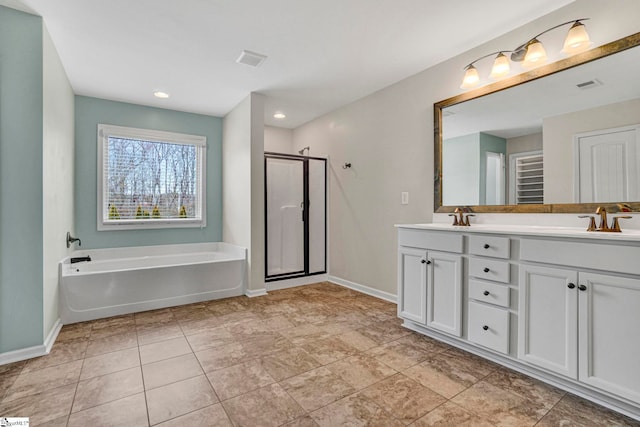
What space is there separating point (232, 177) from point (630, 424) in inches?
163

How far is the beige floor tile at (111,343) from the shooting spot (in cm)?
228

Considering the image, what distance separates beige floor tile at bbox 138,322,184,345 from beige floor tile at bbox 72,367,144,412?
0.50 m

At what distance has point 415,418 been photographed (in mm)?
1516

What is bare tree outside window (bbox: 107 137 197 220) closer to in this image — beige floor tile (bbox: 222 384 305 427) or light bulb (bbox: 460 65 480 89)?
beige floor tile (bbox: 222 384 305 427)

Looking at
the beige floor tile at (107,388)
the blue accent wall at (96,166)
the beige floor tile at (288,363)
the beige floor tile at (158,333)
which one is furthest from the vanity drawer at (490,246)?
the blue accent wall at (96,166)

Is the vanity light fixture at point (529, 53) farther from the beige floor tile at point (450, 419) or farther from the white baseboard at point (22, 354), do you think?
the white baseboard at point (22, 354)

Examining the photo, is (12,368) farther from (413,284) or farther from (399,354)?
(413,284)

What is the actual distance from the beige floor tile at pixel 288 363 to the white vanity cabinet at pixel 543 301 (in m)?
0.96

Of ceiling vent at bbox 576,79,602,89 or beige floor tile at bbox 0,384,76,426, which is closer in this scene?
beige floor tile at bbox 0,384,76,426

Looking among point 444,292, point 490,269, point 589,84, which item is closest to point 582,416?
point 490,269

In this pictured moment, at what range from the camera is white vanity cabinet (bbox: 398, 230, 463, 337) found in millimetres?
2221

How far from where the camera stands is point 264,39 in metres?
2.52

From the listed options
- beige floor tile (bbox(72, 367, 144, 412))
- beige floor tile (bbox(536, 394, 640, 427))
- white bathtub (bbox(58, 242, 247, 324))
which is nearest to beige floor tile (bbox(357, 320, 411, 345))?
beige floor tile (bbox(536, 394, 640, 427))

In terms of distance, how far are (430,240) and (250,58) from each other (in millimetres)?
2255
